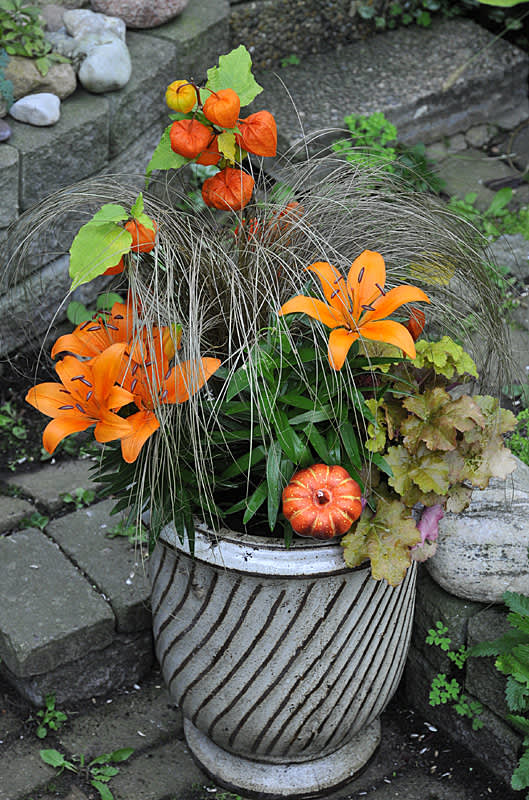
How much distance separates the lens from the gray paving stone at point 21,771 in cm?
206

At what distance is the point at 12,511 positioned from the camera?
256 centimetres

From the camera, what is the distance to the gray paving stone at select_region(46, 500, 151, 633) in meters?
2.30

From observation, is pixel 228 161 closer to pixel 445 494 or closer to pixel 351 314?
pixel 351 314

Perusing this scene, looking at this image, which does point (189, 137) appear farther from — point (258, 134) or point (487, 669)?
point (487, 669)

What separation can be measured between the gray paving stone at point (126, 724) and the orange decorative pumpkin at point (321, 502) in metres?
0.87

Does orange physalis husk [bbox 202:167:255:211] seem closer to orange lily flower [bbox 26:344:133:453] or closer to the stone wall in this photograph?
orange lily flower [bbox 26:344:133:453]

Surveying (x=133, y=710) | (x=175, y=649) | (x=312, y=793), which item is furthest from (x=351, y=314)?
(x=133, y=710)

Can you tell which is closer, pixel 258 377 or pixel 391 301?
pixel 391 301

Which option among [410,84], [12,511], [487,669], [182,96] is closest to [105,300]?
[182,96]

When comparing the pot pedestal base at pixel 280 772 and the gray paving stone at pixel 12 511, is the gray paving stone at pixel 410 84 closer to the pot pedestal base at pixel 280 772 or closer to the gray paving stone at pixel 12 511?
the gray paving stone at pixel 12 511

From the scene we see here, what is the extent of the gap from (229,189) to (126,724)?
4.24 ft

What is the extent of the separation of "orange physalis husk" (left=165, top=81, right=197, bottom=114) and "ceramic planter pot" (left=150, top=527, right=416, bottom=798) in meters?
0.76

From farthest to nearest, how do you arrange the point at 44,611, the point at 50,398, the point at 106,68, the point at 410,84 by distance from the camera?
1. the point at 410,84
2. the point at 106,68
3. the point at 44,611
4. the point at 50,398

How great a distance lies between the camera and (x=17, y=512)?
256 cm
